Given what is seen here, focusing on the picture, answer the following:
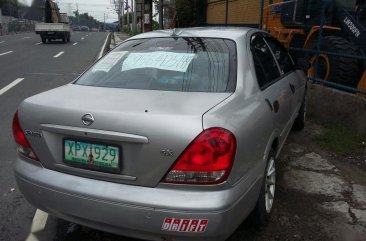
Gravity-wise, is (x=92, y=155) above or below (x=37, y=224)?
above

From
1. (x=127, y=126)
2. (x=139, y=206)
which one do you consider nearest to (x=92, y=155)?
(x=127, y=126)

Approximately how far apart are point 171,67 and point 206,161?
1.14 m

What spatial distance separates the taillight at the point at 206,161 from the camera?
2.40 m

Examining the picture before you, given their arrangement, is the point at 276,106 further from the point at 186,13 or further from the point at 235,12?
the point at 186,13

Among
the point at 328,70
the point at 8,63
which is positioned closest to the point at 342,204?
the point at 328,70

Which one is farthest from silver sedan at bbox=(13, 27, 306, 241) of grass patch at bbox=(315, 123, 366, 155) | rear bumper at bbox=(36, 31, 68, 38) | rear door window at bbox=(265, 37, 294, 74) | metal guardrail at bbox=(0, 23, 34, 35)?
metal guardrail at bbox=(0, 23, 34, 35)

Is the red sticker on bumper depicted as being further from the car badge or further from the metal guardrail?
the metal guardrail

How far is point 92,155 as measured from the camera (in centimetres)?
261

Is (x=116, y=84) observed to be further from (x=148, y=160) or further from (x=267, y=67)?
(x=267, y=67)

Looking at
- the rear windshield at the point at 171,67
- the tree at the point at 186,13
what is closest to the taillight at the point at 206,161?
the rear windshield at the point at 171,67

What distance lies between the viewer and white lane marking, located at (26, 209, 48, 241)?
3231mm

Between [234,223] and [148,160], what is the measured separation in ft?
2.14

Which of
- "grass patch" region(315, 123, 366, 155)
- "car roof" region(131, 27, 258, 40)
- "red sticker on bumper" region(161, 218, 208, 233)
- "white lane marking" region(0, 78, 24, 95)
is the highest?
"car roof" region(131, 27, 258, 40)

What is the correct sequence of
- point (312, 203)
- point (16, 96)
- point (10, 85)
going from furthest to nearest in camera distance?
point (10, 85) → point (16, 96) → point (312, 203)
